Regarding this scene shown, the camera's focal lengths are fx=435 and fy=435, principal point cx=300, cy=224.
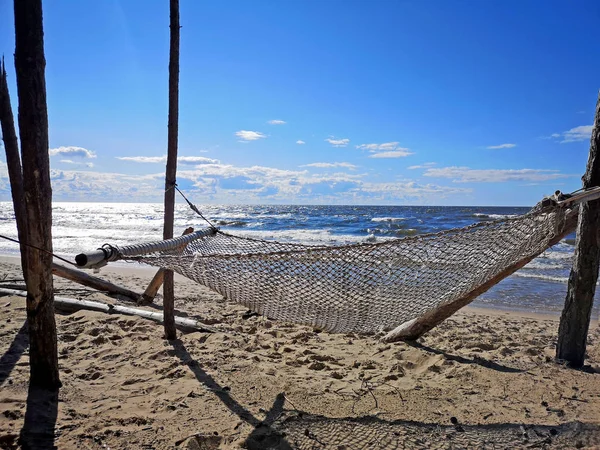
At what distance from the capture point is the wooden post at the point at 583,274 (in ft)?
8.55

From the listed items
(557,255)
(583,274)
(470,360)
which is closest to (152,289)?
(470,360)

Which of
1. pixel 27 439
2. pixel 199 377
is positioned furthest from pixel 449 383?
pixel 27 439

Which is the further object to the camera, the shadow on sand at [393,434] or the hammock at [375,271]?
the hammock at [375,271]

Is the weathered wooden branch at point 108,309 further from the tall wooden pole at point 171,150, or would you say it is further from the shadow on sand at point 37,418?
the shadow on sand at point 37,418

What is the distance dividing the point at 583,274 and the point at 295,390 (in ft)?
6.29

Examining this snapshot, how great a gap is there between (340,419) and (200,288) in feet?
13.1

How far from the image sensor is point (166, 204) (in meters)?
3.20

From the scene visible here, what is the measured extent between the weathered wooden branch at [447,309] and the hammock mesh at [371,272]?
0.29 feet

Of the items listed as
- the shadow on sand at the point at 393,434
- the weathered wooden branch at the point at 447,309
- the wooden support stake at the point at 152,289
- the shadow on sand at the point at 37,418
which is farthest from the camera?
the wooden support stake at the point at 152,289

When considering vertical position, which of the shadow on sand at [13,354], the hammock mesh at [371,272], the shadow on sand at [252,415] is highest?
the hammock mesh at [371,272]

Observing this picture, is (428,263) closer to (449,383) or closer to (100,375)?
(449,383)

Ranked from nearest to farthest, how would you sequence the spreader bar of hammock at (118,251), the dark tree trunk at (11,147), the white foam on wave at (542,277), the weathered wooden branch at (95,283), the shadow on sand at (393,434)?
the shadow on sand at (393,434) → the spreader bar of hammock at (118,251) → the dark tree trunk at (11,147) → the weathered wooden branch at (95,283) → the white foam on wave at (542,277)

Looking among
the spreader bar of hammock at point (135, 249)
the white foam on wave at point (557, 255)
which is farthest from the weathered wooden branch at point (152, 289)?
the white foam on wave at point (557, 255)

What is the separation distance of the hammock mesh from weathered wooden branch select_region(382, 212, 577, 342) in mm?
89
